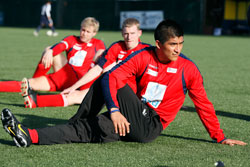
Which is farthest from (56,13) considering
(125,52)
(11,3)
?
(125,52)

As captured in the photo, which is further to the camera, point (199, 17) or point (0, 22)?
point (0, 22)

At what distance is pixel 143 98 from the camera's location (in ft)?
14.3

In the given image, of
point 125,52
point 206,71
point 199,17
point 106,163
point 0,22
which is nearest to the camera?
point 106,163

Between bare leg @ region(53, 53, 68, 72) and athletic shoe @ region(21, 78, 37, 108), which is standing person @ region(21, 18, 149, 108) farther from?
bare leg @ region(53, 53, 68, 72)

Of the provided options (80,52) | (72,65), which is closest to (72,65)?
(72,65)

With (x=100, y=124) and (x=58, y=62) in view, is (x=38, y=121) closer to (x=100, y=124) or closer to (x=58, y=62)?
(x=100, y=124)

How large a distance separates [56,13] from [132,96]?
37163mm

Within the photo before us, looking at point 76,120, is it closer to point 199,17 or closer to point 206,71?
point 206,71

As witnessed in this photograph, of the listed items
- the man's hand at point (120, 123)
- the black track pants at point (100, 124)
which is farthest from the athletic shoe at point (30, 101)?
the man's hand at point (120, 123)

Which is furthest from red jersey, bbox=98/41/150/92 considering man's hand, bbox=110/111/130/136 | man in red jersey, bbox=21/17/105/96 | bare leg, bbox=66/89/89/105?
man's hand, bbox=110/111/130/136

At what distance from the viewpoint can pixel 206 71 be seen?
11.2 metres

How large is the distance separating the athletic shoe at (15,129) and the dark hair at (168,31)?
152 centimetres

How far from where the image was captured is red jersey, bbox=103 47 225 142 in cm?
418

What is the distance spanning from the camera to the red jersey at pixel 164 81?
4175mm
